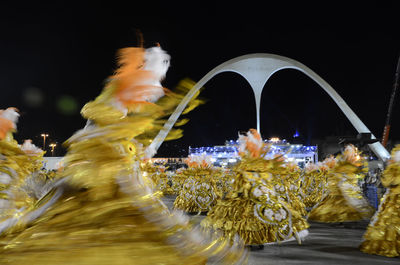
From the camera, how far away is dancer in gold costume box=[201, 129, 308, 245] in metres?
5.27

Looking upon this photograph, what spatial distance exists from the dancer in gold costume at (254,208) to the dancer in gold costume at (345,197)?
111 inches

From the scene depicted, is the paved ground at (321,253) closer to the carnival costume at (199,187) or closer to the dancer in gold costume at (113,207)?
the dancer in gold costume at (113,207)

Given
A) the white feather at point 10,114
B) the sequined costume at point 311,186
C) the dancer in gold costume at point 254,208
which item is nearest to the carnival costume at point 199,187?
the sequined costume at point 311,186

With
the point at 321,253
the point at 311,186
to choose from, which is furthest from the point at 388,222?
the point at 311,186

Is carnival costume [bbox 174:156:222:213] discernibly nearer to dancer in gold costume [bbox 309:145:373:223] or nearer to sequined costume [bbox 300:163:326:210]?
dancer in gold costume [bbox 309:145:373:223]

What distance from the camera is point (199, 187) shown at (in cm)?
1084

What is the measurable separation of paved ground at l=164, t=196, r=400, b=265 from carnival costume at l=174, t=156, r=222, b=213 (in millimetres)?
4370

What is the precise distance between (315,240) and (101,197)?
17.9 ft

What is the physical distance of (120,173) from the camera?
1.87 metres

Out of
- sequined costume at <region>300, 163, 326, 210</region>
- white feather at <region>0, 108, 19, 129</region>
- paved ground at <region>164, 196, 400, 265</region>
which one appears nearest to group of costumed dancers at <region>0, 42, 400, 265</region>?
white feather at <region>0, 108, 19, 129</region>

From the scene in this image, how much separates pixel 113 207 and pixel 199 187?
926cm

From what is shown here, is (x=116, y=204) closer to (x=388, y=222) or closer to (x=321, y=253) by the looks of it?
(x=321, y=253)

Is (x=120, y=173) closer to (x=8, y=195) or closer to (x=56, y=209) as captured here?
(x=56, y=209)

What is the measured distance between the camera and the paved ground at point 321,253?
15.2ft
